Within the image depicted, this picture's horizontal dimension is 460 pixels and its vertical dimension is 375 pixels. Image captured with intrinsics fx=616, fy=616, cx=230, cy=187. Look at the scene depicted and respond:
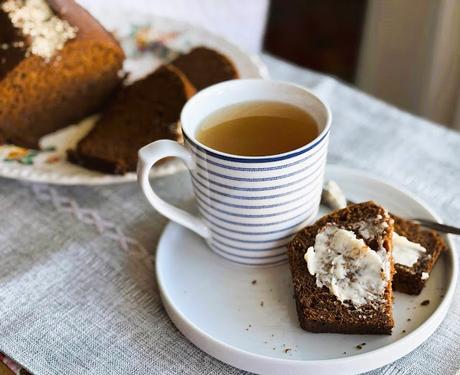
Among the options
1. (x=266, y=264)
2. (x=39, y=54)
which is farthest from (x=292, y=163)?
(x=39, y=54)

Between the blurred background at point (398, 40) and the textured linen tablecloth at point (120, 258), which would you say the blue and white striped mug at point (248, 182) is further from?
the blurred background at point (398, 40)

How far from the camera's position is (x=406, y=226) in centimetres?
92

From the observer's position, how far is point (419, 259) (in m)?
0.86

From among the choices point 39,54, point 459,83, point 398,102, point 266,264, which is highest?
point 39,54

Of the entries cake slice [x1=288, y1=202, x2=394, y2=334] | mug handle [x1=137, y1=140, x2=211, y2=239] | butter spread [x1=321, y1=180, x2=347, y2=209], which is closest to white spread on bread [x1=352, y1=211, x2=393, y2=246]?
cake slice [x1=288, y1=202, x2=394, y2=334]

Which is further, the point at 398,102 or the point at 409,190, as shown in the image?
the point at 398,102

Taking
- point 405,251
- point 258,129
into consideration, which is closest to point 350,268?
point 405,251

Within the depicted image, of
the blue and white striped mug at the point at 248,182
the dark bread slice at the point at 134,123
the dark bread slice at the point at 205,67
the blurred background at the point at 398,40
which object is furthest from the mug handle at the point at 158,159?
the blurred background at the point at 398,40

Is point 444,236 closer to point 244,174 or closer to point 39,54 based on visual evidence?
point 244,174

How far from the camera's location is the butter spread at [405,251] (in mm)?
849

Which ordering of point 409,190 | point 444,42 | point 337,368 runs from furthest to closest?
point 444,42, point 409,190, point 337,368

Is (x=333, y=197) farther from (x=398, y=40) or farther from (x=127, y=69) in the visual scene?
(x=398, y=40)

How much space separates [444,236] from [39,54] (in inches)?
31.3

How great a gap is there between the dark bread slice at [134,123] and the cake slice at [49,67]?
0.09m
